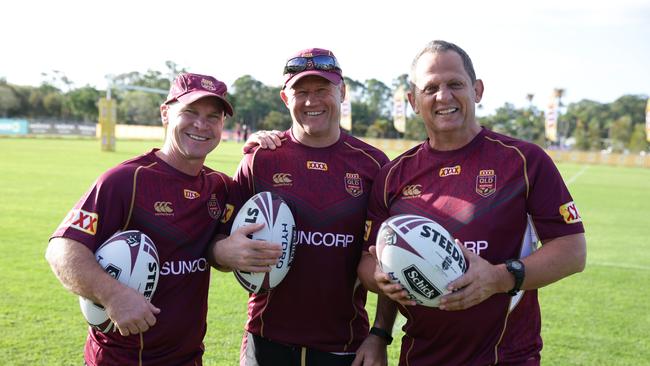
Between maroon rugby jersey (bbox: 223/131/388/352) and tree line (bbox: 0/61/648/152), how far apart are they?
7173 centimetres

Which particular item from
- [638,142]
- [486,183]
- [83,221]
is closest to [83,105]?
[638,142]

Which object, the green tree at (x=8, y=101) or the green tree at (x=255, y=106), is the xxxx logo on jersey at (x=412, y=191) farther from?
the green tree at (x=255, y=106)

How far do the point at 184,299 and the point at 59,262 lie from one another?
0.76 metres

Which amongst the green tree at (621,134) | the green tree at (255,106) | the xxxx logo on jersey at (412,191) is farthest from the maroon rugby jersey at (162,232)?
the green tree at (255,106)

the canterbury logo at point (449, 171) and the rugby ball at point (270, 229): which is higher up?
the canterbury logo at point (449, 171)

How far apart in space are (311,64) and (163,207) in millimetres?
1317

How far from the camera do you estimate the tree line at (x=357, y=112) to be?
8294 cm

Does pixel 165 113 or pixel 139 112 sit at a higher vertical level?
pixel 139 112

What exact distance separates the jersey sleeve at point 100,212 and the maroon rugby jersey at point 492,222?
1566 mm

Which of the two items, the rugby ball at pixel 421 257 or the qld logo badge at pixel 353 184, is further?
the qld logo badge at pixel 353 184

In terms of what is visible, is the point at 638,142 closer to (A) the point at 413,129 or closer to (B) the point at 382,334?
(A) the point at 413,129

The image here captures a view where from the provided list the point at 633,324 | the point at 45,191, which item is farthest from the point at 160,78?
the point at 633,324

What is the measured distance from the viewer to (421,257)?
2879mm

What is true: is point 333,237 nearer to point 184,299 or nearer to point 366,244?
point 366,244
